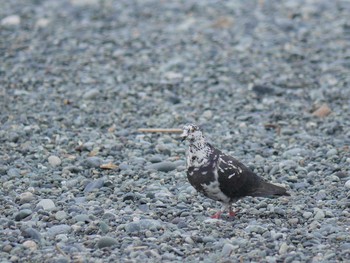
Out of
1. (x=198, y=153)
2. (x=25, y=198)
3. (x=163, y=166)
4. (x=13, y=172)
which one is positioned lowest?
(x=163, y=166)

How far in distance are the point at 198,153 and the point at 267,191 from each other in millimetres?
799

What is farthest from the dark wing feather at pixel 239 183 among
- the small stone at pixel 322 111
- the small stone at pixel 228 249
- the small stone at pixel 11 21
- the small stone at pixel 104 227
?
the small stone at pixel 11 21

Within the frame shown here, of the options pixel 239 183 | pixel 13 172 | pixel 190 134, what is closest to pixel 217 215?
pixel 239 183

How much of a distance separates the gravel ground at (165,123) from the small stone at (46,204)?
26 millimetres

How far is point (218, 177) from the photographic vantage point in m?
8.83

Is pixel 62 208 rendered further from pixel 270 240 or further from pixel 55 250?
pixel 270 240

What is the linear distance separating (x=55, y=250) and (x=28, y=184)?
216 centimetres

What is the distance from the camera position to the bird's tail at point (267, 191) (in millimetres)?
8992

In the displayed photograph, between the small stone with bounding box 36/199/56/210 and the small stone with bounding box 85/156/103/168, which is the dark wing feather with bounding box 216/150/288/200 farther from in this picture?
the small stone with bounding box 85/156/103/168

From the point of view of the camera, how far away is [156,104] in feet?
44.5

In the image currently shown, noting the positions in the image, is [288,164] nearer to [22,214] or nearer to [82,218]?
[82,218]

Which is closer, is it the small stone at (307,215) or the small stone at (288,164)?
the small stone at (307,215)

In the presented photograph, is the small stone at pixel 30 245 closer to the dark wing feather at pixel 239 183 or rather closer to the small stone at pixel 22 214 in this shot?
the small stone at pixel 22 214

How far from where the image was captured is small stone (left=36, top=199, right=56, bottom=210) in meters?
9.18
